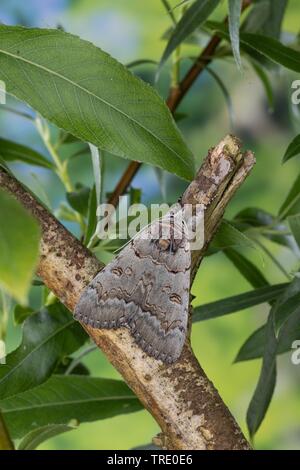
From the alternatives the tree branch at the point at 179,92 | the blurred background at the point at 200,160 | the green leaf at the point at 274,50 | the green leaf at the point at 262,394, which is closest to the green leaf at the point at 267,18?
the tree branch at the point at 179,92

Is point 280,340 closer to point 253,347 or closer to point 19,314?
point 253,347

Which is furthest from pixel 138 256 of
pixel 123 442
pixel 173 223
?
pixel 123 442

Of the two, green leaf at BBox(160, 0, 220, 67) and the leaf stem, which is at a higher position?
green leaf at BBox(160, 0, 220, 67)

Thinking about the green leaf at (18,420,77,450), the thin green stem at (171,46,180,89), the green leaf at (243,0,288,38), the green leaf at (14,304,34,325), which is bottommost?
the green leaf at (18,420,77,450)

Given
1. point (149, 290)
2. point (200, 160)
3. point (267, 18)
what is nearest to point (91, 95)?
point (149, 290)

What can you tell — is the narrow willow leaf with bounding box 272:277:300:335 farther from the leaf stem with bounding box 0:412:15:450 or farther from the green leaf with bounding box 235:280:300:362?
the leaf stem with bounding box 0:412:15:450

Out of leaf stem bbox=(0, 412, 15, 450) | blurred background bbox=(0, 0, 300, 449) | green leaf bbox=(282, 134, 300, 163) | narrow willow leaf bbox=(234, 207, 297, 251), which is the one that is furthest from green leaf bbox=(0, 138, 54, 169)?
blurred background bbox=(0, 0, 300, 449)
